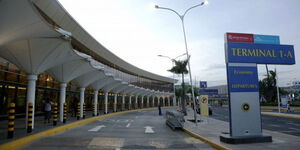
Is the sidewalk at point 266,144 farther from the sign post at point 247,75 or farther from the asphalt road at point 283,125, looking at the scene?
the asphalt road at point 283,125

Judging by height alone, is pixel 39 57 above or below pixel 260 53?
above

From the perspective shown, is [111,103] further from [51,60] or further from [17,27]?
[17,27]

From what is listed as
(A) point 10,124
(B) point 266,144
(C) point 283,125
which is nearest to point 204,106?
(B) point 266,144

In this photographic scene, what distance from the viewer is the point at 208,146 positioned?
354 inches

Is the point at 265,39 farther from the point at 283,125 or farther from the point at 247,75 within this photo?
the point at 283,125

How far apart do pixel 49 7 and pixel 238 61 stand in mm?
18748

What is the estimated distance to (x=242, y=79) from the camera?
9.58m

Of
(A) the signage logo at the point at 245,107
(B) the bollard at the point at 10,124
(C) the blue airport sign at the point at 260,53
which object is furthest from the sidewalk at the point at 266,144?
(B) the bollard at the point at 10,124

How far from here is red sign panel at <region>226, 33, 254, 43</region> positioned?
9804mm

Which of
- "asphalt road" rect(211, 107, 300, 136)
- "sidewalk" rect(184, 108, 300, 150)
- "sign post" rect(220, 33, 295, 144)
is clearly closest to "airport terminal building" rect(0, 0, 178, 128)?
"sign post" rect(220, 33, 295, 144)

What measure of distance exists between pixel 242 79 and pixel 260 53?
1616mm

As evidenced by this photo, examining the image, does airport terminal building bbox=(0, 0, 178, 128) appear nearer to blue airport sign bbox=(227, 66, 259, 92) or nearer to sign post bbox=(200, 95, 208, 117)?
blue airport sign bbox=(227, 66, 259, 92)

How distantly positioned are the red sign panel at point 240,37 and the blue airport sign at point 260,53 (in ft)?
0.87

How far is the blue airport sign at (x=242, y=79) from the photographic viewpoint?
9.42 meters
